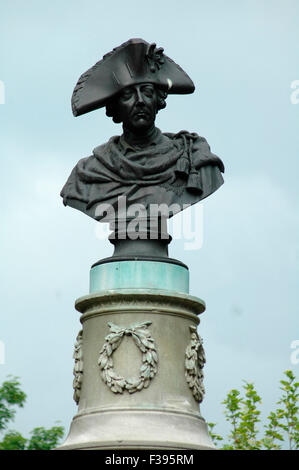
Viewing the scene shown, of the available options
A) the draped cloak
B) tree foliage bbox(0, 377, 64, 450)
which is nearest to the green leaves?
tree foliage bbox(0, 377, 64, 450)

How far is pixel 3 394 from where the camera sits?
27.9 m

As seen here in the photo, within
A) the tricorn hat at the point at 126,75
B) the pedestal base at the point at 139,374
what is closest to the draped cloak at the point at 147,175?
the tricorn hat at the point at 126,75

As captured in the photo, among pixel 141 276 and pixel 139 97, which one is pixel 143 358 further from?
pixel 139 97

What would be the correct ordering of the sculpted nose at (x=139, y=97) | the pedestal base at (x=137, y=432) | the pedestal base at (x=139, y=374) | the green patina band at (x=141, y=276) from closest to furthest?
1. the pedestal base at (x=137, y=432)
2. the pedestal base at (x=139, y=374)
3. the green patina band at (x=141, y=276)
4. the sculpted nose at (x=139, y=97)

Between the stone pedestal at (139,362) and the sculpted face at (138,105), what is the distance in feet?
6.89

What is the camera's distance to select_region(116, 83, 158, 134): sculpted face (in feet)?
50.7

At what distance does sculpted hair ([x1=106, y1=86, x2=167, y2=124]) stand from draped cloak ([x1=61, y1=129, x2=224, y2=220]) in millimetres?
327

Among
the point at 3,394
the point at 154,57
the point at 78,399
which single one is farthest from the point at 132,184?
the point at 3,394

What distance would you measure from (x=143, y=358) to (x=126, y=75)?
417 cm

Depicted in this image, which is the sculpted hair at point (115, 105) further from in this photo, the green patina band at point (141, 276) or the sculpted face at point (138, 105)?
the green patina band at point (141, 276)

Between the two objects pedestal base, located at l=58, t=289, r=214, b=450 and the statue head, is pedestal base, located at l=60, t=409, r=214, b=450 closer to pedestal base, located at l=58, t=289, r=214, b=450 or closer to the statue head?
pedestal base, located at l=58, t=289, r=214, b=450

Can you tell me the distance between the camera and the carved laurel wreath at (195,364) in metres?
14.6
